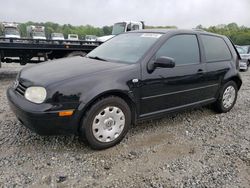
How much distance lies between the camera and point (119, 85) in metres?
3.28

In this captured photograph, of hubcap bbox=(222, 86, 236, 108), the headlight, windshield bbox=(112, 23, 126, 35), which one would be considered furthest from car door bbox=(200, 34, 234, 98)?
windshield bbox=(112, 23, 126, 35)

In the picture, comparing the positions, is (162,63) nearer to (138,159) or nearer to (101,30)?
(138,159)

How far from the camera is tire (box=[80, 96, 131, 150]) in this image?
3141 mm

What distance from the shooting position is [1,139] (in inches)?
140

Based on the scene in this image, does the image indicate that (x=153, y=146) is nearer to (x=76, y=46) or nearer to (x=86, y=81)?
(x=86, y=81)

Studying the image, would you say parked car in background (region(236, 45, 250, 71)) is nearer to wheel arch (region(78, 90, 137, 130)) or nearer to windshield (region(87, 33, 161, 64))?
windshield (region(87, 33, 161, 64))

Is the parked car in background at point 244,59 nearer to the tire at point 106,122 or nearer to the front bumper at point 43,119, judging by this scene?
the tire at point 106,122

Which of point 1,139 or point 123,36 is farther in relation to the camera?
point 123,36

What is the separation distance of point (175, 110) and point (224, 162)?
1.13 meters

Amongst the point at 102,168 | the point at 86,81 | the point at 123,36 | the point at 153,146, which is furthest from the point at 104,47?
the point at 102,168

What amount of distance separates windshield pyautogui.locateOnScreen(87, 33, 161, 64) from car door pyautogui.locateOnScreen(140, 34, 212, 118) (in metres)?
0.22

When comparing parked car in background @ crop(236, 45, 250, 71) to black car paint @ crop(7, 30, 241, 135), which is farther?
parked car in background @ crop(236, 45, 250, 71)

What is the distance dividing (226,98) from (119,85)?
271cm

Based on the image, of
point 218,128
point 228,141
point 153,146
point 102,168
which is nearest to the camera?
point 102,168
